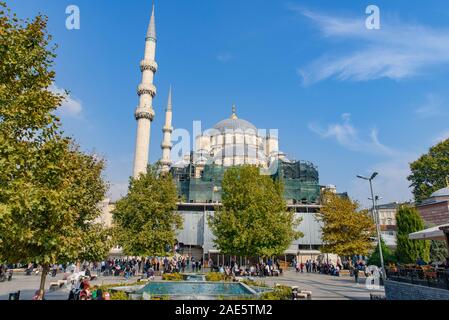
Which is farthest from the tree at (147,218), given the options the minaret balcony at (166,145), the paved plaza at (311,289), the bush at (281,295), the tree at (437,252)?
the minaret balcony at (166,145)

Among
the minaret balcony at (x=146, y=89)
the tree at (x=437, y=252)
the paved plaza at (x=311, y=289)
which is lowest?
the paved plaza at (x=311, y=289)

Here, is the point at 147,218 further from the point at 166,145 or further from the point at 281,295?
the point at 166,145

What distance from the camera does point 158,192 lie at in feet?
90.5

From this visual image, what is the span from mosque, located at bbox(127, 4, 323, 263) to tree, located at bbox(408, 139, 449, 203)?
15017mm

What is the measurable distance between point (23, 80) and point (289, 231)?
23.4 m

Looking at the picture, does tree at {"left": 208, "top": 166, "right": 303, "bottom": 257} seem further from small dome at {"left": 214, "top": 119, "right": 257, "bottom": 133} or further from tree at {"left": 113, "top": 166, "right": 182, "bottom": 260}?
small dome at {"left": 214, "top": 119, "right": 257, "bottom": 133}

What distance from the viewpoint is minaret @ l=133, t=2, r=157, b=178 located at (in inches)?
1702

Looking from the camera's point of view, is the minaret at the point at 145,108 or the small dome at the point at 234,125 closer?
the minaret at the point at 145,108

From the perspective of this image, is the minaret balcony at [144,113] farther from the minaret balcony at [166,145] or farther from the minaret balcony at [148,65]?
the minaret balcony at [166,145]

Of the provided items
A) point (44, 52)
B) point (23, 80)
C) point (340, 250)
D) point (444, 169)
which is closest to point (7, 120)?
point (23, 80)

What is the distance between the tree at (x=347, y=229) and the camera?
2669cm

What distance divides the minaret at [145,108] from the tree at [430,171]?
135 feet

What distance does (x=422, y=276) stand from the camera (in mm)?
12875
